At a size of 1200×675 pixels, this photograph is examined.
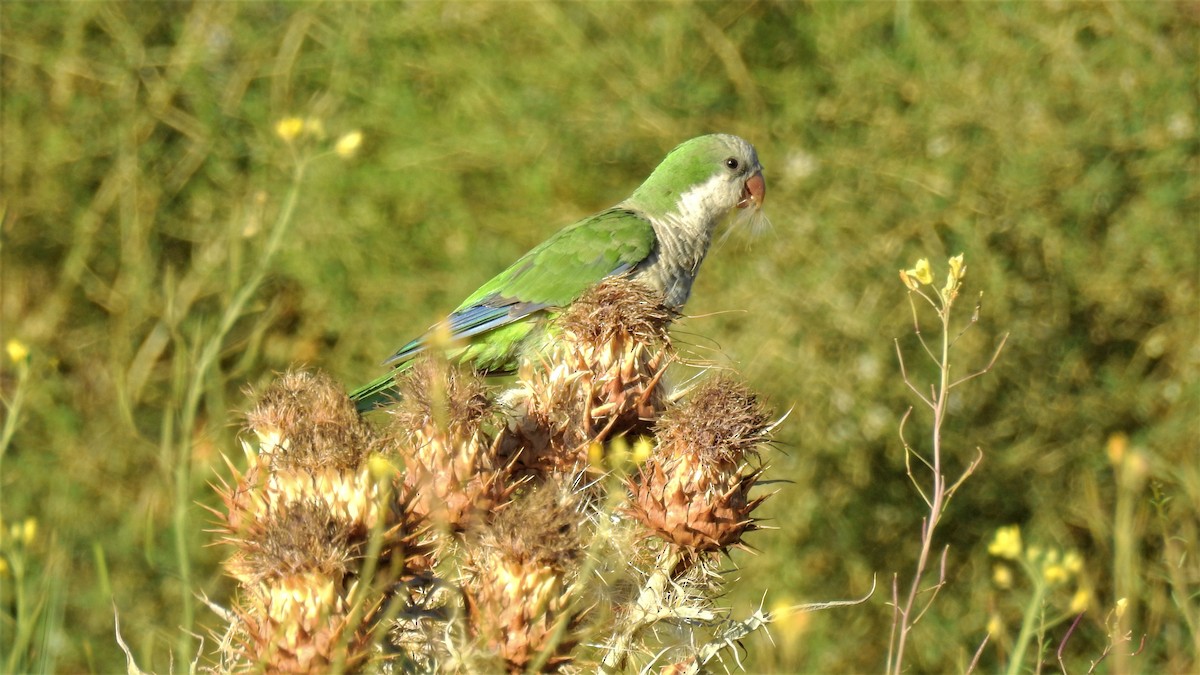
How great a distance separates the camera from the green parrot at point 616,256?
478 cm

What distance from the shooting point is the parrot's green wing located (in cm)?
479

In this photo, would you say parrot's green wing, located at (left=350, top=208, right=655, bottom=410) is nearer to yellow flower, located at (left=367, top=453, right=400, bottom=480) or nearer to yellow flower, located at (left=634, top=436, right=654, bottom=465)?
yellow flower, located at (left=634, top=436, right=654, bottom=465)

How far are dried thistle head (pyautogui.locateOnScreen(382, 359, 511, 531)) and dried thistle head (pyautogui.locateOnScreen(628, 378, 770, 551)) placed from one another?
13.8 inches

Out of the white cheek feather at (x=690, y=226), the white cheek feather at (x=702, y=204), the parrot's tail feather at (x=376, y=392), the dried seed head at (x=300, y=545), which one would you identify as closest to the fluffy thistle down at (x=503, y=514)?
the dried seed head at (x=300, y=545)

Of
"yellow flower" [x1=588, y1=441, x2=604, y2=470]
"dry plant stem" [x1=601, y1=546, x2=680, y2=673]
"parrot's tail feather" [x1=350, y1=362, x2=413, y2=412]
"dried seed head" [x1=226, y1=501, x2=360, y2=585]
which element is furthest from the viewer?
"parrot's tail feather" [x1=350, y1=362, x2=413, y2=412]

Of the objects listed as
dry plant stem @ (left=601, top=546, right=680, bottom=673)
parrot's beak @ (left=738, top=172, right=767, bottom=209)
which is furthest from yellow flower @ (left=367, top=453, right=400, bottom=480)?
parrot's beak @ (left=738, top=172, right=767, bottom=209)

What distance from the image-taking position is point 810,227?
6.96 metres

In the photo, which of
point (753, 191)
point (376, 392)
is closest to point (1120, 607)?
point (376, 392)

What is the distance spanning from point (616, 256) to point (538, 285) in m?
0.34

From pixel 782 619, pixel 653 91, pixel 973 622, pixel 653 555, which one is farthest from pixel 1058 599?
pixel 782 619

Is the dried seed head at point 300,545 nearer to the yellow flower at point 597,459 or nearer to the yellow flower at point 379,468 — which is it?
the yellow flower at point 379,468

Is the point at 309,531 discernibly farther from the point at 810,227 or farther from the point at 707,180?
the point at 810,227

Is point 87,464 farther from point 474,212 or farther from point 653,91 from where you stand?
point 653,91

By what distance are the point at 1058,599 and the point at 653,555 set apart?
179 inches
